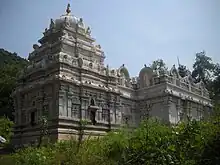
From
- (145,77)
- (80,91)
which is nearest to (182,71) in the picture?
(145,77)

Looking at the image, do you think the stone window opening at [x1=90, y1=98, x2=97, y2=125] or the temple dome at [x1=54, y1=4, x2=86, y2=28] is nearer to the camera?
the stone window opening at [x1=90, y1=98, x2=97, y2=125]

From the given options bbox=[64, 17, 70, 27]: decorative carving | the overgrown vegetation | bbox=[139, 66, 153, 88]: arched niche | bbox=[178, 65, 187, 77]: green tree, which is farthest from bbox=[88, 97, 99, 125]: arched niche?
bbox=[178, 65, 187, 77]: green tree

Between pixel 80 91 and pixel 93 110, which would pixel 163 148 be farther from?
pixel 93 110

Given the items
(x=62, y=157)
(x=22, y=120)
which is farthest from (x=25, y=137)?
(x=62, y=157)

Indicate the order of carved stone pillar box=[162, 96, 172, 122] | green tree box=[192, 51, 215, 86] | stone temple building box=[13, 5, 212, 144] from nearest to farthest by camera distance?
stone temple building box=[13, 5, 212, 144]
carved stone pillar box=[162, 96, 172, 122]
green tree box=[192, 51, 215, 86]

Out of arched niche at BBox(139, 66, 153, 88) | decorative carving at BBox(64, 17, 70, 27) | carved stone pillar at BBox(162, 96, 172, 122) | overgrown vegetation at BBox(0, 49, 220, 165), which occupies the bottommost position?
overgrown vegetation at BBox(0, 49, 220, 165)

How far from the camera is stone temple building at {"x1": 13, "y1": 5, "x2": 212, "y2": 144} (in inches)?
865

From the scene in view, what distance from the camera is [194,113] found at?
3177 cm

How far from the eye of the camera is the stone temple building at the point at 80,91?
21969 mm

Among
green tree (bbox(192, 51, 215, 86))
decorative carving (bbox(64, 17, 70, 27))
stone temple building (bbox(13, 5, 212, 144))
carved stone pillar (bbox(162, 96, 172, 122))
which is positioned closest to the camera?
stone temple building (bbox(13, 5, 212, 144))

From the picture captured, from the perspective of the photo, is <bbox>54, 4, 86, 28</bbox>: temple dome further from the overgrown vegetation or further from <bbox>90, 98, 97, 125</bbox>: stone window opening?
the overgrown vegetation

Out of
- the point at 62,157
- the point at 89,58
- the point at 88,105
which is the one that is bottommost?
the point at 62,157

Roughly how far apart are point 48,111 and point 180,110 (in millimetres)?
13585

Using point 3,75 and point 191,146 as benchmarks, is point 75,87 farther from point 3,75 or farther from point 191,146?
point 3,75
